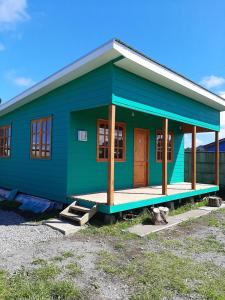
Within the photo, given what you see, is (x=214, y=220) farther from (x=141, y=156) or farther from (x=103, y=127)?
(x=103, y=127)

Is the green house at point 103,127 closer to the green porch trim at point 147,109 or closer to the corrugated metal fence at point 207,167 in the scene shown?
the green porch trim at point 147,109

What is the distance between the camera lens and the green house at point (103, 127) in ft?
18.8

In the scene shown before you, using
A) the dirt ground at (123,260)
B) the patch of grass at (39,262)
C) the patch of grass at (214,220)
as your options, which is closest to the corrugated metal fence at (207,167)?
the patch of grass at (214,220)

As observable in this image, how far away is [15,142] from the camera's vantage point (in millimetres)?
9344

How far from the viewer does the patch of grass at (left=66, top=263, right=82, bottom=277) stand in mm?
3352

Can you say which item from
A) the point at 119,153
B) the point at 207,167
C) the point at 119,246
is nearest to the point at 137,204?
the point at 119,246

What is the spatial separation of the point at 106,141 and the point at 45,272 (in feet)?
15.5

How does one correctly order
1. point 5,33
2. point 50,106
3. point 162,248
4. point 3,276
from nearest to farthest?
point 3,276, point 162,248, point 50,106, point 5,33

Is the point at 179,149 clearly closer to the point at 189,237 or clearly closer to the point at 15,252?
the point at 189,237

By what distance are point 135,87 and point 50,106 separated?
261cm

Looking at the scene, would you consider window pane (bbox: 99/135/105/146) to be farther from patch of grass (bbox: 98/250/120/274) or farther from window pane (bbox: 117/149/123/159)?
patch of grass (bbox: 98/250/120/274)

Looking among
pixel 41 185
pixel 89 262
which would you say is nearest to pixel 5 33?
pixel 41 185

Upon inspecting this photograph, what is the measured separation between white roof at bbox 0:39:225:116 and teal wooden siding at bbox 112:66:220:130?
0.16 metres

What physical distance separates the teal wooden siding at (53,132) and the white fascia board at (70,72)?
14cm
